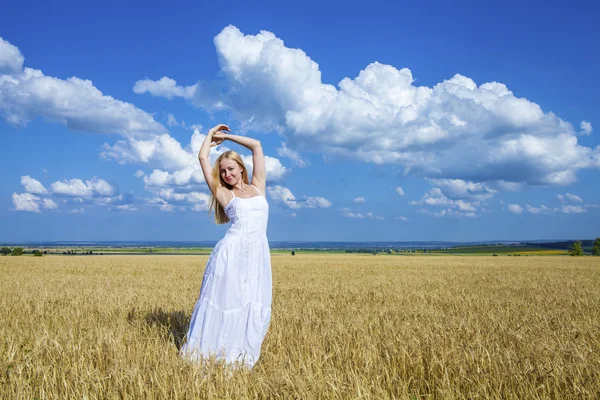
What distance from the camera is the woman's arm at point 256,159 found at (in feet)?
19.3

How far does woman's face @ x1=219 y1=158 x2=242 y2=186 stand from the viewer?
5.65 meters

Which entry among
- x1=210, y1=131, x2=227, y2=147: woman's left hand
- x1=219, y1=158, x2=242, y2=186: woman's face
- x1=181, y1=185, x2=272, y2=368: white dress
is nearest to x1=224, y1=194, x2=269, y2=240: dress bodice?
x1=181, y1=185, x2=272, y2=368: white dress

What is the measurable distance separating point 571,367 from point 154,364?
4131 millimetres

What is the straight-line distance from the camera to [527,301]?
445 inches

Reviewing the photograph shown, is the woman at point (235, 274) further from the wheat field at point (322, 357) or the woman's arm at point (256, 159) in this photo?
the wheat field at point (322, 357)

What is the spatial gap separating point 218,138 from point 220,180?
56 centimetres

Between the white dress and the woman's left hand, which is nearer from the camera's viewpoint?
the white dress

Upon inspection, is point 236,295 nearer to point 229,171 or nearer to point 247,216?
point 247,216

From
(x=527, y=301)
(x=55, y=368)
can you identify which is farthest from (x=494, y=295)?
(x=55, y=368)

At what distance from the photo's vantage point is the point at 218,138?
5980 mm

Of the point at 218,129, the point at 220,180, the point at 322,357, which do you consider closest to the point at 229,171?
the point at 220,180

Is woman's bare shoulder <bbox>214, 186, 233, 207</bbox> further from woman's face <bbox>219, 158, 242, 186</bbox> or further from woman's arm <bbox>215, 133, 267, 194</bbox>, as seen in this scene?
woman's arm <bbox>215, 133, 267, 194</bbox>

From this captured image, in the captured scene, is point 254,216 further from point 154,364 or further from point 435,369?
point 435,369

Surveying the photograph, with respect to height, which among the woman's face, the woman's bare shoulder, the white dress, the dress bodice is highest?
the woman's face
